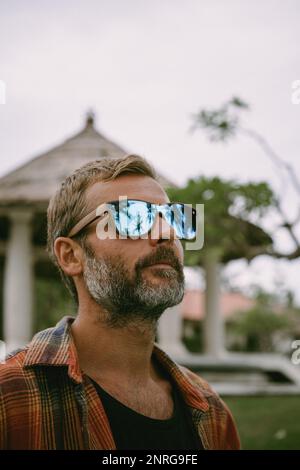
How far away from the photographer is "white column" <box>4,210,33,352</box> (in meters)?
13.0

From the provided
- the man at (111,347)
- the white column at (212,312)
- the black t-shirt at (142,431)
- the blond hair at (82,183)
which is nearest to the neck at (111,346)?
the man at (111,347)

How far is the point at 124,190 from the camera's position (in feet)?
7.11

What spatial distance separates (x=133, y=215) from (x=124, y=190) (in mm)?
122

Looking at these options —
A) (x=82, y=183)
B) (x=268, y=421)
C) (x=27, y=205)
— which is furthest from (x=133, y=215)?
(x=27, y=205)

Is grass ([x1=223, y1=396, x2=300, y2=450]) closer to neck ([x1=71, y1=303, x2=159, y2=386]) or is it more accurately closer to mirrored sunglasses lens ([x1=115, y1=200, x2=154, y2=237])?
neck ([x1=71, y1=303, x2=159, y2=386])

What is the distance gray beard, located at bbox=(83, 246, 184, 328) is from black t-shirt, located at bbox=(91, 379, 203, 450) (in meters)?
0.26

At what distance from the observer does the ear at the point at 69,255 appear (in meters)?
2.19

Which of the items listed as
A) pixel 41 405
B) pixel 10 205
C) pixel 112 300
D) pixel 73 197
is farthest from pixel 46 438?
pixel 10 205

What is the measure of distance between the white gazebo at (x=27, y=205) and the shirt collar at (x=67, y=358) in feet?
33.4

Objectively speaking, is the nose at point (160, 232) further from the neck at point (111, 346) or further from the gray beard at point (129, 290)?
the neck at point (111, 346)

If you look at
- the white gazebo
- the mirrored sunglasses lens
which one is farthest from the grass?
the mirrored sunglasses lens
